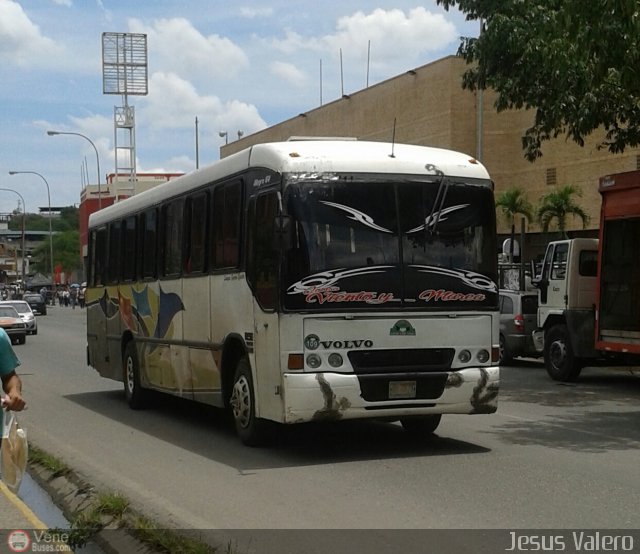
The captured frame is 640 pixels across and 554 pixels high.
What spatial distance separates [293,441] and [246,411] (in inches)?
31.2

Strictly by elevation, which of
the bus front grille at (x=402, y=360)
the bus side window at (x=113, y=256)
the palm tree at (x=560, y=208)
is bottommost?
the bus front grille at (x=402, y=360)

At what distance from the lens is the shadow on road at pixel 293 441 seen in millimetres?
10055

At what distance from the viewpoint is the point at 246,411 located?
34.6ft

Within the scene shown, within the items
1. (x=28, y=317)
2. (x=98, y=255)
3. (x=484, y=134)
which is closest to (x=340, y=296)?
(x=98, y=255)

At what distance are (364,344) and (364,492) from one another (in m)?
1.79

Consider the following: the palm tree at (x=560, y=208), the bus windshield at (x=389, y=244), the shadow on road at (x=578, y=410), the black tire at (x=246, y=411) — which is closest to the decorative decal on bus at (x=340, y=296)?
the bus windshield at (x=389, y=244)

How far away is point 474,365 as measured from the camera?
33.3ft

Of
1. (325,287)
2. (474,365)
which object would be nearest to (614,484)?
(474,365)

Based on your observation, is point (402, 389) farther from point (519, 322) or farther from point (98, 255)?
point (519, 322)

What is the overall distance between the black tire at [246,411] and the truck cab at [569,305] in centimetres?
893

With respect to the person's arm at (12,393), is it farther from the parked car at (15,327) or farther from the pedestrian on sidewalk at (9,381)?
the parked car at (15,327)

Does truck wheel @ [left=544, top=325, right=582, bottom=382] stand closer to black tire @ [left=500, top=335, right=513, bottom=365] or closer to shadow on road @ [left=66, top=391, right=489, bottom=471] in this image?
black tire @ [left=500, top=335, right=513, bottom=365]

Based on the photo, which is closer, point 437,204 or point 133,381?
point 437,204

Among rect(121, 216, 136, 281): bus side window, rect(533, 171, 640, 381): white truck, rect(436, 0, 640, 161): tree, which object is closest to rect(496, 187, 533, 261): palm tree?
rect(436, 0, 640, 161): tree
